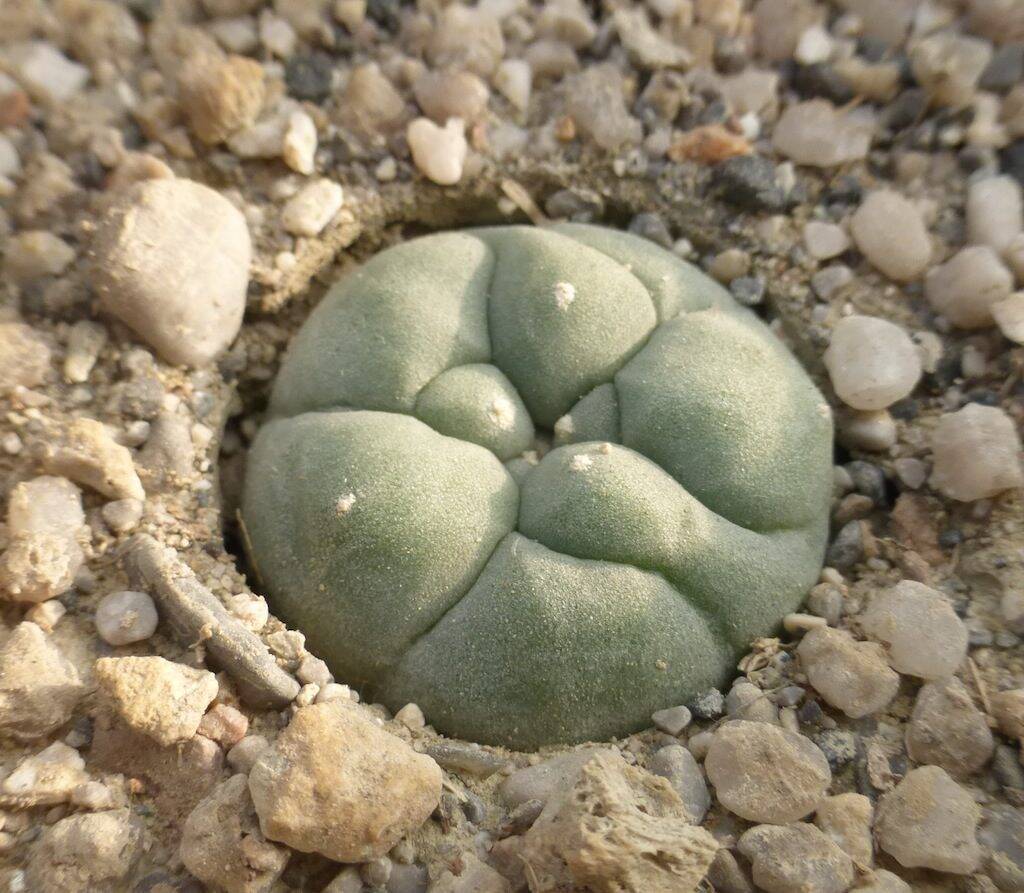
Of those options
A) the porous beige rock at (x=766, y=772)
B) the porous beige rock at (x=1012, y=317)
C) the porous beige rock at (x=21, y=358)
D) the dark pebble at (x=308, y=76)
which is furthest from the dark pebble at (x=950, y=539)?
the porous beige rock at (x=21, y=358)

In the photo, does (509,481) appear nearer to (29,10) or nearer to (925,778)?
(925,778)

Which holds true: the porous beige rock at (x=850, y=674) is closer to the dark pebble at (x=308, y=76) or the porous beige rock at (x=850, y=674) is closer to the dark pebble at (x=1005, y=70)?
the dark pebble at (x=1005, y=70)

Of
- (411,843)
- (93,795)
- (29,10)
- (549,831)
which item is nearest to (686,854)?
(549,831)

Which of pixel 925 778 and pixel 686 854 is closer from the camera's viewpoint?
pixel 686 854

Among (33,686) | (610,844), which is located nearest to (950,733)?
(610,844)

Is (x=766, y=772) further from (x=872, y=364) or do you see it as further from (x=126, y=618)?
(x=126, y=618)

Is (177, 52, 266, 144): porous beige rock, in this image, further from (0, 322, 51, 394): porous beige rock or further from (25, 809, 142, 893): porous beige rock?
(25, 809, 142, 893): porous beige rock

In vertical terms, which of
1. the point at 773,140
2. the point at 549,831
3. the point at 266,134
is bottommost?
the point at 549,831
